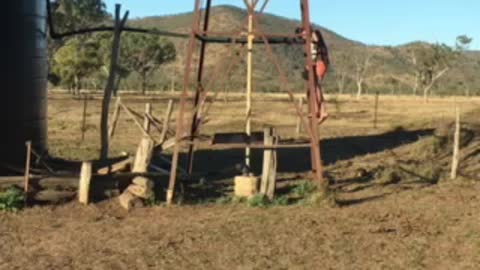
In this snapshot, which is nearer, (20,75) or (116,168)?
(116,168)

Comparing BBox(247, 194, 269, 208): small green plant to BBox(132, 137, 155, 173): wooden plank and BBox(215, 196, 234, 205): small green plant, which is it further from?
BBox(132, 137, 155, 173): wooden plank

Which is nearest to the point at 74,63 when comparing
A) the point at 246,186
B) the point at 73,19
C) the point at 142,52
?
the point at 73,19

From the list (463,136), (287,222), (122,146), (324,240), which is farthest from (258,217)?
(463,136)

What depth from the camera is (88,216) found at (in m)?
11.7

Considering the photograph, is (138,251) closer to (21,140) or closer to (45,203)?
(45,203)

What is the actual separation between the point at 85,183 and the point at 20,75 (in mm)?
3149

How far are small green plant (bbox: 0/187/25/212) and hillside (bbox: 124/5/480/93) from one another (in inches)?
3466

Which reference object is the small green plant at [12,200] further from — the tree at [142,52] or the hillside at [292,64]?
the hillside at [292,64]

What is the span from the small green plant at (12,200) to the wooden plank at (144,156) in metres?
2.09

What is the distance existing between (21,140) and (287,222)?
19.4 ft

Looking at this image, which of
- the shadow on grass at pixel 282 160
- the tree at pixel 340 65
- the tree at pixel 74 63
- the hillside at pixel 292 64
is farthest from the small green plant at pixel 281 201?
the tree at pixel 340 65

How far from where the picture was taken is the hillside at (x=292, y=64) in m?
118

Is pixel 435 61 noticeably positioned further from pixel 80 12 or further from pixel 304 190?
pixel 304 190

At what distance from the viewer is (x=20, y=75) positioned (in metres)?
14.4
